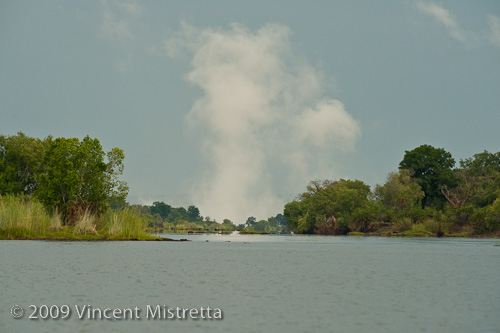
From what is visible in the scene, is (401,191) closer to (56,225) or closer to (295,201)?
(295,201)

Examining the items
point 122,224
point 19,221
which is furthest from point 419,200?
point 19,221

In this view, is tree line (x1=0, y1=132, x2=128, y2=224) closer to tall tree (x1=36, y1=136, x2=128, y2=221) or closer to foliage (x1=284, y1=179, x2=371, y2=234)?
tall tree (x1=36, y1=136, x2=128, y2=221)

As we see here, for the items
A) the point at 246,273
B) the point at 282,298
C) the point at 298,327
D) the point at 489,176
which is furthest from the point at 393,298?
the point at 489,176

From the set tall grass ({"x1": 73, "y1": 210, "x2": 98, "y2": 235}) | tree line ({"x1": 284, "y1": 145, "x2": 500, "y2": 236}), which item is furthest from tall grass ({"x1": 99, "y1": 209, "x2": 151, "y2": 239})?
tree line ({"x1": 284, "y1": 145, "x2": 500, "y2": 236})

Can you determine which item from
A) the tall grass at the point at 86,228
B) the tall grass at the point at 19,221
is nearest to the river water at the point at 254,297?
the tall grass at the point at 19,221

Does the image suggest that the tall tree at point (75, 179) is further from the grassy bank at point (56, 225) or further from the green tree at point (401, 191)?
the green tree at point (401, 191)

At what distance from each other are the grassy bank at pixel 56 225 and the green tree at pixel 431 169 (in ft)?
298

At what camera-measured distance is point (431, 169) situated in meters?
138

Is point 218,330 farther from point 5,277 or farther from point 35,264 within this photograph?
point 35,264

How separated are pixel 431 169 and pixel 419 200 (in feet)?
38.1

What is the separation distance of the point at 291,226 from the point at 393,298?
145624mm

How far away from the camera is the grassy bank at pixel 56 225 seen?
57.2 m

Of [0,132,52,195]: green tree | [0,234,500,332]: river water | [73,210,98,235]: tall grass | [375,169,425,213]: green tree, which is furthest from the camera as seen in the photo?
[375,169,425,213]: green tree

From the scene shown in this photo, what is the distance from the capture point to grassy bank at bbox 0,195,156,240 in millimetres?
57156
